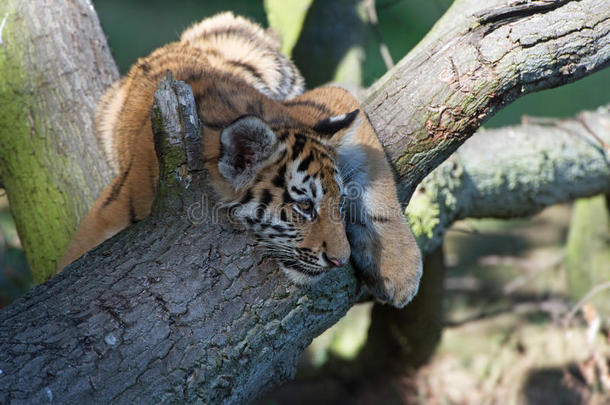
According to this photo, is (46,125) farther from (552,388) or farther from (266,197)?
(552,388)

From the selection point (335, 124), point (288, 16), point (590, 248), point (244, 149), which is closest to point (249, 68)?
point (288, 16)

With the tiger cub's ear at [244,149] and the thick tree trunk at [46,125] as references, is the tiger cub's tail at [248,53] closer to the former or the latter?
the thick tree trunk at [46,125]

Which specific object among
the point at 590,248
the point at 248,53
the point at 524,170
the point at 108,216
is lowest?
the point at 590,248

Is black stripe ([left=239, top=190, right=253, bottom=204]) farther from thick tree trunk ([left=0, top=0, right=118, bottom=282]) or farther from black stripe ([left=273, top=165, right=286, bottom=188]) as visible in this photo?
thick tree trunk ([left=0, top=0, right=118, bottom=282])

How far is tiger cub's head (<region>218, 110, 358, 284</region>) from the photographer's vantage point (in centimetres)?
199

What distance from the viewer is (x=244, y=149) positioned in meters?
2.05

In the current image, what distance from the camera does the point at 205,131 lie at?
2.22m

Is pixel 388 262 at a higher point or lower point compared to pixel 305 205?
lower

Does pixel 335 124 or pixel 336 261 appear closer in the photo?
pixel 336 261

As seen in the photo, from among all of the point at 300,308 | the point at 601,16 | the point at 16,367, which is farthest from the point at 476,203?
the point at 16,367

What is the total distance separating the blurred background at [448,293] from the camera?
4.71m

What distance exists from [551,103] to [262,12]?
3004mm

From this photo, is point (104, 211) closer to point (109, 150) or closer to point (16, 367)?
point (109, 150)

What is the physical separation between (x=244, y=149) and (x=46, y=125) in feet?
4.81
